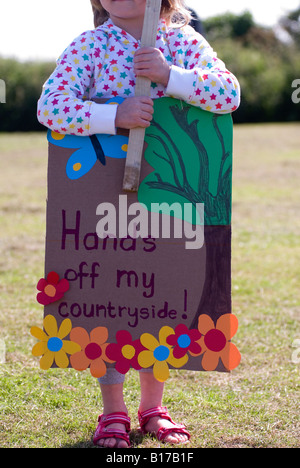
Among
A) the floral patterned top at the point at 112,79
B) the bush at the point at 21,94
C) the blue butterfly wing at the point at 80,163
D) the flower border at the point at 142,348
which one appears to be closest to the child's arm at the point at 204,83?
the floral patterned top at the point at 112,79

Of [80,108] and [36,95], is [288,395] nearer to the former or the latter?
[80,108]

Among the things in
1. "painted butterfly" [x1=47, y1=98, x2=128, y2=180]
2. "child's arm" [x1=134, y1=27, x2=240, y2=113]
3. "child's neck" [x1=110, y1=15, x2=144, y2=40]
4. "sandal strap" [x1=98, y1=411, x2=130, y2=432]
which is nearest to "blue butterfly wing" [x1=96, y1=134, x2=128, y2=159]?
"painted butterfly" [x1=47, y1=98, x2=128, y2=180]

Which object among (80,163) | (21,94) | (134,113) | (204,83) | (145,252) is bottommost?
(145,252)

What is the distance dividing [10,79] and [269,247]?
1701cm

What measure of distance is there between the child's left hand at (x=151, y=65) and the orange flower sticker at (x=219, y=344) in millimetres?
842

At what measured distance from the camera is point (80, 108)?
201cm

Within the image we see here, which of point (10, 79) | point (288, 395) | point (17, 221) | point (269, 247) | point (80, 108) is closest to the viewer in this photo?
point (80, 108)

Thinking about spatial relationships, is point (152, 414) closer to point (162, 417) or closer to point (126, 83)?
point (162, 417)

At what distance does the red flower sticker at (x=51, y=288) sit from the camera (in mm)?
2104

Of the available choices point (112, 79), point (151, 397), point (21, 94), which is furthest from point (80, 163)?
point (21, 94)

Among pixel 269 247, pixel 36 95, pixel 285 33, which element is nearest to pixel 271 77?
pixel 36 95

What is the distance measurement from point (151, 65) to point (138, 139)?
246mm

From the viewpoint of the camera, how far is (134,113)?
2.00m

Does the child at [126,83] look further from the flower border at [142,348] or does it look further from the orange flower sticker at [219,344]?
the orange flower sticker at [219,344]
